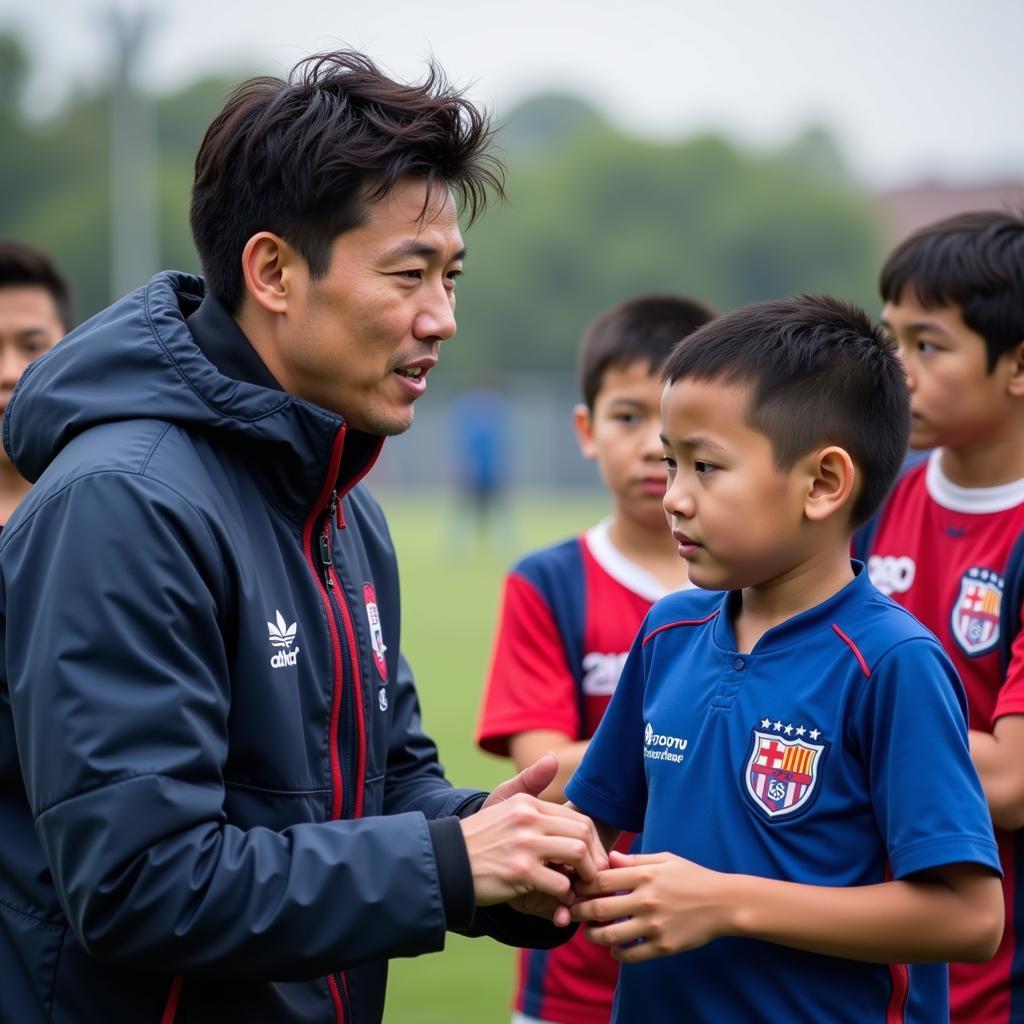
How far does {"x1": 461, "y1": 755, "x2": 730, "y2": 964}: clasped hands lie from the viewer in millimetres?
2377

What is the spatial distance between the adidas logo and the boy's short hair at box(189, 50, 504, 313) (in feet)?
2.08

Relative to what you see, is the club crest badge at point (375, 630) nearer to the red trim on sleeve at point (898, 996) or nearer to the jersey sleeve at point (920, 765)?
the jersey sleeve at point (920, 765)

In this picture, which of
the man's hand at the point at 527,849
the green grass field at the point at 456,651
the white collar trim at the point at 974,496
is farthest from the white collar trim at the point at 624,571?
the green grass field at the point at 456,651

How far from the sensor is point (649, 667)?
2775 mm

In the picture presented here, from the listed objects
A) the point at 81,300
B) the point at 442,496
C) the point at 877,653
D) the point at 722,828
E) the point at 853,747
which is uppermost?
the point at 877,653

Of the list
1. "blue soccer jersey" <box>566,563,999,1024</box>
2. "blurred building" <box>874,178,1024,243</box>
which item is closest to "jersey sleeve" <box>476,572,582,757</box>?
"blue soccer jersey" <box>566,563,999,1024</box>

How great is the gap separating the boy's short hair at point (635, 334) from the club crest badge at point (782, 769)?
5.69 ft

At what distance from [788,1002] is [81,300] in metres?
43.1

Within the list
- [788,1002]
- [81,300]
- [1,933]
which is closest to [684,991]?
[788,1002]

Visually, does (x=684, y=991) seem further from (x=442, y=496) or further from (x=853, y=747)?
(x=442, y=496)

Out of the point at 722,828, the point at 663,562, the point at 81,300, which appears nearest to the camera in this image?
the point at 722,828

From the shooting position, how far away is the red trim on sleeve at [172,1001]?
241 cm

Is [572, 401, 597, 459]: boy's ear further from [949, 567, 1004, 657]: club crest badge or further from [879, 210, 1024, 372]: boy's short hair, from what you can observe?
[949, 567, 1004, 657]: club crest badge

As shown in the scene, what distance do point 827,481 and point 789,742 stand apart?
460 mm
